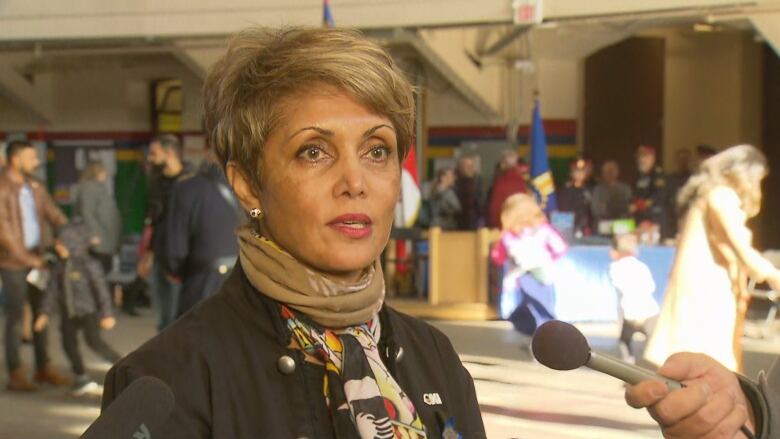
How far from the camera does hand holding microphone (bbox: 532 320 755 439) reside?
5.17ft

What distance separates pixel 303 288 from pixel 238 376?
6.7 inches

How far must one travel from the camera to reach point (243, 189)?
203cm

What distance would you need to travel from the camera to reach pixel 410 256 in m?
17.4

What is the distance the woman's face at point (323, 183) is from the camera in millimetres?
1923

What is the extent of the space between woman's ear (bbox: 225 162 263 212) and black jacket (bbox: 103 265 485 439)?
10 centimetres

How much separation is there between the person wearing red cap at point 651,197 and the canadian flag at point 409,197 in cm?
300

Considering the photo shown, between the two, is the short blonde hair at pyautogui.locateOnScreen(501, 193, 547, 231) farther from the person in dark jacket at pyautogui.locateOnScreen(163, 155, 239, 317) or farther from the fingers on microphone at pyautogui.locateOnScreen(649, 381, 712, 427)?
the fingers on microphone at pyautogui.locateOnScreen(649, 381, 712, 427)

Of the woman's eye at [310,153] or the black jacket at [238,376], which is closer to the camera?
the black jacket at [238,376]

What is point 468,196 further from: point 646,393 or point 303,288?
point 646,393

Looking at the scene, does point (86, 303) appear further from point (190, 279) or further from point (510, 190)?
point (510, 190)

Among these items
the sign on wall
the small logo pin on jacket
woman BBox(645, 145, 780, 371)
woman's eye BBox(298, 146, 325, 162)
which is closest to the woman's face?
woman's eye BBox(298, 146, 325, 162)

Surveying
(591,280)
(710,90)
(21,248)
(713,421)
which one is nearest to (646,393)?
(713,421)

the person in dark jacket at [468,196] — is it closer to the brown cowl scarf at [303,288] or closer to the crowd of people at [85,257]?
the crowd of people at [85,257]

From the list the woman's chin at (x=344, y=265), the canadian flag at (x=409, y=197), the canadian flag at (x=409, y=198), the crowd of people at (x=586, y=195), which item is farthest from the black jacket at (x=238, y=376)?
the crowd of people at (x=586, y=195)
